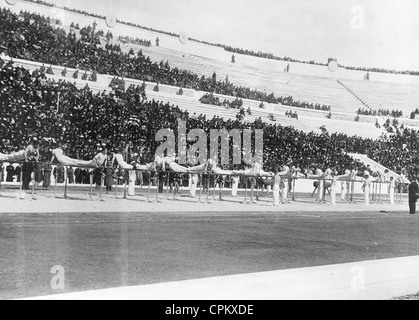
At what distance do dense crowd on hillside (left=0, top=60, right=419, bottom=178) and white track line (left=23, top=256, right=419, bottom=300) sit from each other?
50.7 feet

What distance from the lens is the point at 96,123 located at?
23.5 metres

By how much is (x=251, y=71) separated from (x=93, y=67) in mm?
23494

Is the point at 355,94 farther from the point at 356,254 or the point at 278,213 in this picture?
the point at 356,254

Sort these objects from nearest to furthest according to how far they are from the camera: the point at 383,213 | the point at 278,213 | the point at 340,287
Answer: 1. the point at 340,287
2. the point at 278,213
3. the point at 383,213

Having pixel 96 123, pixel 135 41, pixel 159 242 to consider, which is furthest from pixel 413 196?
pixel 135 41

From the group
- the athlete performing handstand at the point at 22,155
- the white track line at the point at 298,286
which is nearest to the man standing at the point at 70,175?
the athlete performing handstand at the point at 22,155

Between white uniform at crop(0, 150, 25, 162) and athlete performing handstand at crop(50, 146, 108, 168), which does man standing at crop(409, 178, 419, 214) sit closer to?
athlete performing handstand at crop(50, 146, 108, 168)

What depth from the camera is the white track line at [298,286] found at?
485 centimetres

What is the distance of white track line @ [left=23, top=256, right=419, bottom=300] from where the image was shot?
485 cm

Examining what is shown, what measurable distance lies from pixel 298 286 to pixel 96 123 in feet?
61.7

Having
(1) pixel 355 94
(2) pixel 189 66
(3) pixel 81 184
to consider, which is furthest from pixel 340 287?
(1) pixel 355 94

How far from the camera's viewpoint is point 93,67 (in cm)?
3281

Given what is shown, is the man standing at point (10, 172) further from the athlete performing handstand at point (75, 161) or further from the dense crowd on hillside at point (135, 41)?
the dense crowd on hillside at point (135, 41)

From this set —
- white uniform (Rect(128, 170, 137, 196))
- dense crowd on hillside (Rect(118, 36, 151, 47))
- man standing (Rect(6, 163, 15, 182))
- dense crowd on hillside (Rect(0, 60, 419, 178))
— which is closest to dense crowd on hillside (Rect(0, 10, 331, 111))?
dense crowd on hillside (Rect(0, 60, 419, 178))
